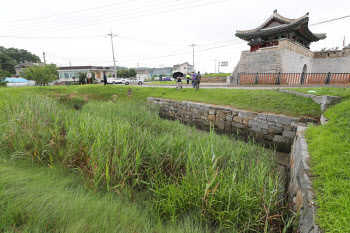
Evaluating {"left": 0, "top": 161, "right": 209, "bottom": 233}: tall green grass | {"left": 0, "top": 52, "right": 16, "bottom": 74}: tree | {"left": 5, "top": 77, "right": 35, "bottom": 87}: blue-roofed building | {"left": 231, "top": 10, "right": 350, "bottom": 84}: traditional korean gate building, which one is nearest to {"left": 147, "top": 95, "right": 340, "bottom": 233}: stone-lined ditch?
{"left": 0, "top": 161, "right": 209, "bottom": 233}: tall green grass

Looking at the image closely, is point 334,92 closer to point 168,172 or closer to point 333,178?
point 333,178

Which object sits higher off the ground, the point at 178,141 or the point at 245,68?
the point at 245,68

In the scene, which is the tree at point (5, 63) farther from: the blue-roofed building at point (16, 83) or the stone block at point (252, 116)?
the stone block at point (252, 116)

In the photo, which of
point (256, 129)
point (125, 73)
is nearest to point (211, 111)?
point (256, 129)

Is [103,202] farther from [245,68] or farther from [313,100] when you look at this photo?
[245,68]

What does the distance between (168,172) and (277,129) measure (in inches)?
175

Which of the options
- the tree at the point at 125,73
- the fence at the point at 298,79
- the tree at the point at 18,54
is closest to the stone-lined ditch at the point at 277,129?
the fence at the point at 298,79

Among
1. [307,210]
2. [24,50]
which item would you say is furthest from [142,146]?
[24,50]

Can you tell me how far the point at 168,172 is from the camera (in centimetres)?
308

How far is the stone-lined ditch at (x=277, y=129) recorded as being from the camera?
6.15ft

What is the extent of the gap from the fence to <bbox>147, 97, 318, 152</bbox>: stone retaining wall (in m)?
8.25

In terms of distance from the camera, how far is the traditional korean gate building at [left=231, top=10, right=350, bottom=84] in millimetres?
14305

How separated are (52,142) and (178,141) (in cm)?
256

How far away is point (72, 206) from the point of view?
199 cm
